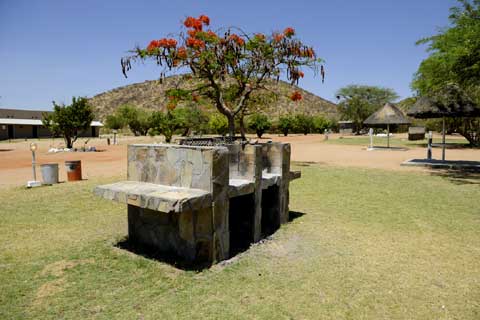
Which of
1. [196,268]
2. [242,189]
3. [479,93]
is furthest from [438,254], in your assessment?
[479,93]

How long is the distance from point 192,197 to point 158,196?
41 cm

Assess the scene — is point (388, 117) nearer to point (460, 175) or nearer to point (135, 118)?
point (460, 175)

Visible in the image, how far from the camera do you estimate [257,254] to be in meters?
4.71

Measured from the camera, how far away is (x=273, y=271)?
4145 millimetres

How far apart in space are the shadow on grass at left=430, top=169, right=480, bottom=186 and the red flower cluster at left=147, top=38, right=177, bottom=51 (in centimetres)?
1007

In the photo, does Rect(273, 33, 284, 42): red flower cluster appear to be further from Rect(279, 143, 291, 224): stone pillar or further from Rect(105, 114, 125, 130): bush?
Rect(105, 114, 125, 130): bush

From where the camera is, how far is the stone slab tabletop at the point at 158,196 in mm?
3766

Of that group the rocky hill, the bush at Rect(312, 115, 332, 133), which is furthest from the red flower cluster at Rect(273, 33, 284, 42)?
the rocky hill

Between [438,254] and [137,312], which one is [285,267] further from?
[438,254]

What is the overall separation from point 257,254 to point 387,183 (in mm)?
7120

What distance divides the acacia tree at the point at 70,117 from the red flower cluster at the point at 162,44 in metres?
16.0

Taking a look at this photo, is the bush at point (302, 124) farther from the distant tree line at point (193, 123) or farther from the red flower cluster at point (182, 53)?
the red flower cluster at point (182, 53)

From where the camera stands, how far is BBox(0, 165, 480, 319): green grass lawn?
3.28 meters

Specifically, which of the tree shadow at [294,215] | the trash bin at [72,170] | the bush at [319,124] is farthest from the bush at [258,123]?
the tree shadow at [294,215]
